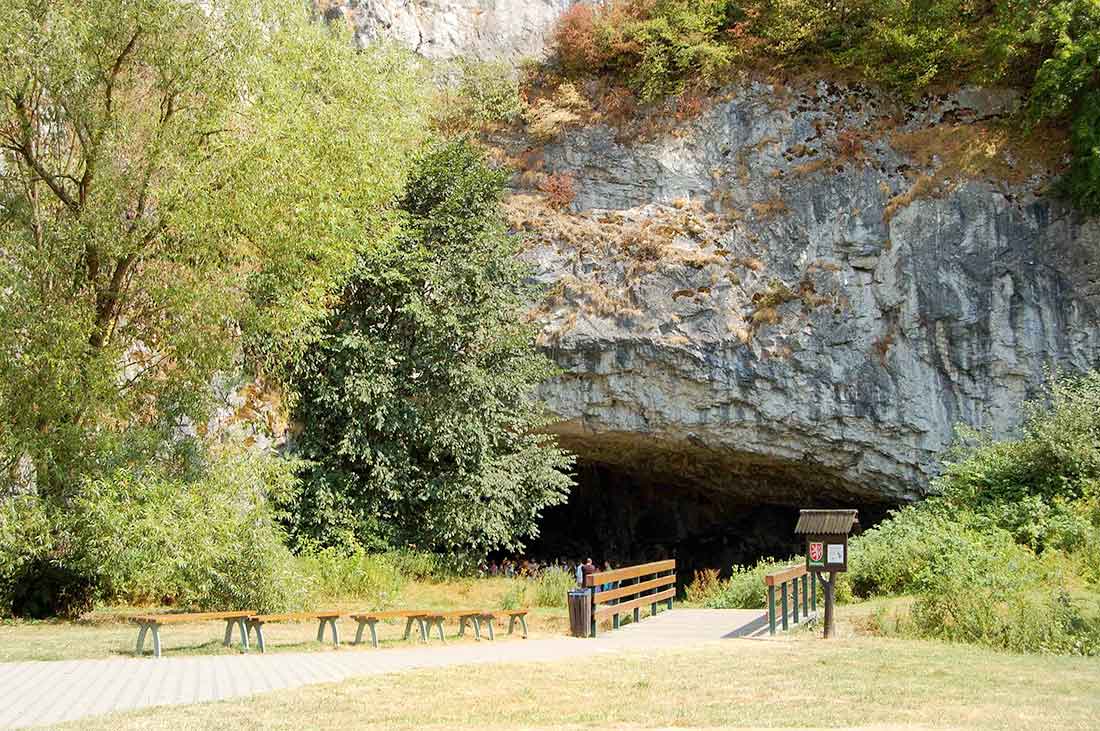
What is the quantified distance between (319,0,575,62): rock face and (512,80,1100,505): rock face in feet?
22.2

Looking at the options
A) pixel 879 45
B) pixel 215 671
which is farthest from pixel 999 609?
pixel 879 45

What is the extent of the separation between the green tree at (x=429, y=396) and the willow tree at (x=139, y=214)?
3179mm

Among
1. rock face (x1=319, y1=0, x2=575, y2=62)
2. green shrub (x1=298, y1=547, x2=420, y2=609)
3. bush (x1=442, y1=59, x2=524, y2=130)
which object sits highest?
rock face (x1=319, y1=0, x2=575, y2=62)

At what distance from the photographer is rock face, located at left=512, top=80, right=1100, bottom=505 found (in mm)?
18141

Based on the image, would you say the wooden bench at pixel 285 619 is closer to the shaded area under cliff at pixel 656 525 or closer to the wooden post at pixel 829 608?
the wooden post at pixel 829 608

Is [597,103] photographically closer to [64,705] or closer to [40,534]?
[40,534]

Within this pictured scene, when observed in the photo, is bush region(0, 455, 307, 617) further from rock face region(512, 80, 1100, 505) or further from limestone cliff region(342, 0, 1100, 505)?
limestone cliff region(342, 0, 1100, 505)

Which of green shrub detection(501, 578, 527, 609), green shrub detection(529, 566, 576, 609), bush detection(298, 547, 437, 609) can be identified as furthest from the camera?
green shrub detection(529, 566, 576, 609)

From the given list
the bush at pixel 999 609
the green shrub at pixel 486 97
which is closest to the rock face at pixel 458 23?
the green shrub at pixel 486 97

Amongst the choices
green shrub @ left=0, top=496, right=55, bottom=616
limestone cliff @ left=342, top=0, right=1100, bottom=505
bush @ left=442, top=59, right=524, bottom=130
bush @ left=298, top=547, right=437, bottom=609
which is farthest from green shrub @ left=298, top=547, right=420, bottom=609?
bush @ left=442, top=59, right=524, bottom=130

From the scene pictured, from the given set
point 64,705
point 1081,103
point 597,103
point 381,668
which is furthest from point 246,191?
point 1081,103

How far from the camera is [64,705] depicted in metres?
6.20

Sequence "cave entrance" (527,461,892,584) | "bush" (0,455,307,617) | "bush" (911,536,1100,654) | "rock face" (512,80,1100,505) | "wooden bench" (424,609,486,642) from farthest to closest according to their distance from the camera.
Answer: "cave entrance" (527,461,892,584), "rock face" (512,80,1100,505), "bush" (0,455,307,617), "wooden bench" (424,609,486,642), "bush" (911,536,1100,654)

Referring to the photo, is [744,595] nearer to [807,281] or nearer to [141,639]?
[807,281]
